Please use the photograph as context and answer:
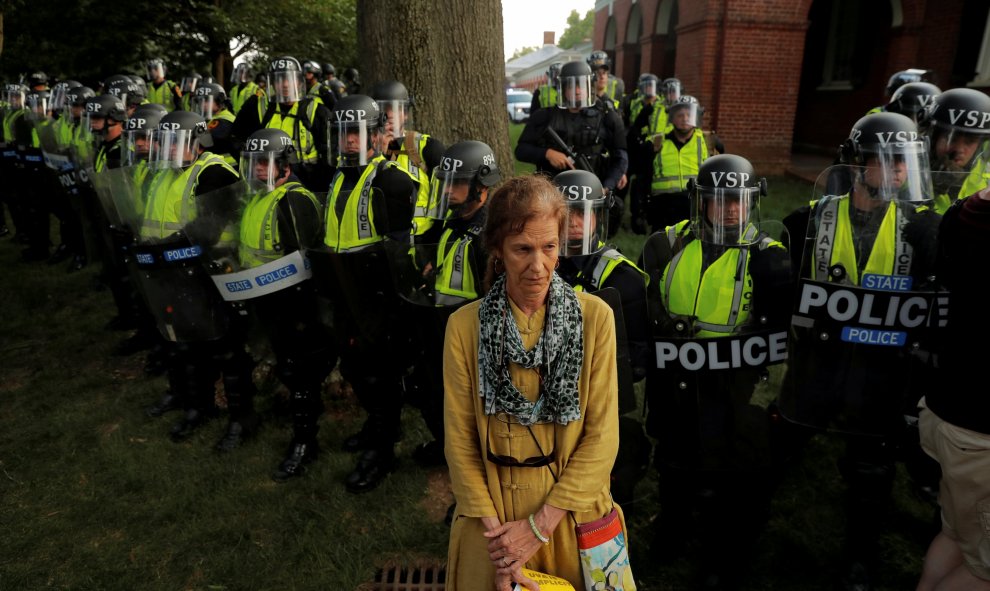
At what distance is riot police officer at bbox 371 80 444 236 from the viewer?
15.6 feet

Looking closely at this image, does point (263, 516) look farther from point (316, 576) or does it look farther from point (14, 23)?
point (14, 23)

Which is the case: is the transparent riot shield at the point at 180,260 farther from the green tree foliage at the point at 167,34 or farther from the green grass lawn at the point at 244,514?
the green tree foliage at the point at 167,34

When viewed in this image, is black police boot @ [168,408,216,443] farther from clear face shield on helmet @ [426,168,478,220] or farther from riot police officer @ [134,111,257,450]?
clear face shield on helmet @ [426,168,478,220]

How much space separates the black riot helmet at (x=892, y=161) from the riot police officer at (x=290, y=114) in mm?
4750

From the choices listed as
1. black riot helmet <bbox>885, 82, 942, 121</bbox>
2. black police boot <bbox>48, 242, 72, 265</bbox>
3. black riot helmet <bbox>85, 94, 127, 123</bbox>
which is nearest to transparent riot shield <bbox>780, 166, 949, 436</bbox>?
black riot helmet <bbox>885, 82, 942, 121</bbox>

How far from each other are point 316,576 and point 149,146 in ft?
11.1

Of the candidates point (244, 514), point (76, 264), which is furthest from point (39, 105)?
point (244, 514)

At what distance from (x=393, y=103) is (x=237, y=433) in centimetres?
263

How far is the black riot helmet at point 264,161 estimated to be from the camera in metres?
4.10

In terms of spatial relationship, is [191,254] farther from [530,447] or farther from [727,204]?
→ [727,204]

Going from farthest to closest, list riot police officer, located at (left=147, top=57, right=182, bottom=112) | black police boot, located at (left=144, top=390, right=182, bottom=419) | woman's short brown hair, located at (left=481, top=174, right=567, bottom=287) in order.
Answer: riot police officer, located at (left=147, top=57, right=182, bottom=112) → black police boot, located at (left=144, top=390, right=182, bottom=419) → woman's short brown hair, located at (left=481, top=174, right=567, bottom=287)

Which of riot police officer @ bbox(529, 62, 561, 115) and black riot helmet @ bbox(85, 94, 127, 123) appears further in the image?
→ riot police officer @ bbox(529, 62, 561, 115)

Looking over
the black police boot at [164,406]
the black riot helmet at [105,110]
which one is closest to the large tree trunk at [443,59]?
the black riot helmet at [105,110]

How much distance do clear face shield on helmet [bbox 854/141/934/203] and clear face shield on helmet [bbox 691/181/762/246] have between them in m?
0.47
